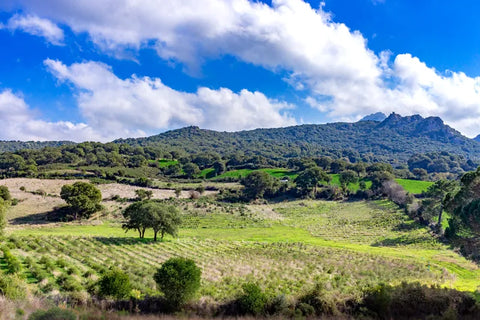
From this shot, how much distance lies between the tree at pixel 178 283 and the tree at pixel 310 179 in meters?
89.5

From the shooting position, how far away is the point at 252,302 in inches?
562

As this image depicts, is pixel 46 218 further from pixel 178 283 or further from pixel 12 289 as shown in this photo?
pixel 178 283

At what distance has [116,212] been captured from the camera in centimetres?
6875

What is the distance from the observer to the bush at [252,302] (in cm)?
1414

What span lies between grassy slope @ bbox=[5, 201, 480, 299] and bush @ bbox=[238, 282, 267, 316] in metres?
3.35

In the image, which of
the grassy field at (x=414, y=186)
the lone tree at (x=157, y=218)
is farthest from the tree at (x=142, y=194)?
the grassy field at (x=414, y=186)

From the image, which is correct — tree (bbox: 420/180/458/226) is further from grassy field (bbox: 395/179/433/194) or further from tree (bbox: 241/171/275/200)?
tree (bbox: 241/171/275/200)

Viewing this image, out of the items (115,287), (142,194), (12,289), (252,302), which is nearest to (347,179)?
(142,194)

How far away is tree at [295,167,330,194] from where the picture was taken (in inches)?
3996

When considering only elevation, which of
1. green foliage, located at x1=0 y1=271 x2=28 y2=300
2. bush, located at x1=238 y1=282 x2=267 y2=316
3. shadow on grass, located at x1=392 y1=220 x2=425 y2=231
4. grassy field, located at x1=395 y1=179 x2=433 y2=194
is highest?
grassy field, located at x1=395 y1=179 x2=433 y2=194

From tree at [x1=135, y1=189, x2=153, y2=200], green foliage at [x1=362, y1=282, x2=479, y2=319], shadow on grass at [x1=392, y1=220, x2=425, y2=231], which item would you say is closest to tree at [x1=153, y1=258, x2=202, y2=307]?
green foliage at [x1=362, y1=282, x2=479, y2=319]

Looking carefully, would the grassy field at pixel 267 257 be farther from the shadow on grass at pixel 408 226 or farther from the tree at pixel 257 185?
the tree at pixel 257 185

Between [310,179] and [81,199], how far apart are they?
2759 inches

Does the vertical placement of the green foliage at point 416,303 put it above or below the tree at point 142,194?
below
